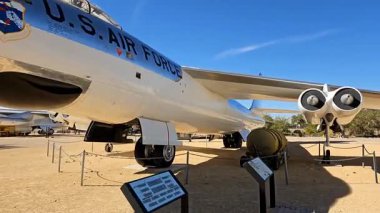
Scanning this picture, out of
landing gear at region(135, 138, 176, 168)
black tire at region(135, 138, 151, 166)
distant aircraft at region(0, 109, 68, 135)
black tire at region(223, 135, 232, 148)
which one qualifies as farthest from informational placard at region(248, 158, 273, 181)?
distant aircraft at region(0, 109, 68, 135)

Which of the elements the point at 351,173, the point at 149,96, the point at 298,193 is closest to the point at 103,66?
the point at 149,96

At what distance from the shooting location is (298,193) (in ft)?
20.6

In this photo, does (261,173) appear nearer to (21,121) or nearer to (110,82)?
(110,82)

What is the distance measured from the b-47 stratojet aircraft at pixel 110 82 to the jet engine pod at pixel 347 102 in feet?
0.08

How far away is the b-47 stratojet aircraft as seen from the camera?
14.3 feet

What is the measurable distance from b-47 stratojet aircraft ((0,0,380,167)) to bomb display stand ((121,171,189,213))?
2562 millimetres

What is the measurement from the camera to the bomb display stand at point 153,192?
2.63 m

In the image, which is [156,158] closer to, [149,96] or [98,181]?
[98,181]

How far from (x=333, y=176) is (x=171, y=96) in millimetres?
4710

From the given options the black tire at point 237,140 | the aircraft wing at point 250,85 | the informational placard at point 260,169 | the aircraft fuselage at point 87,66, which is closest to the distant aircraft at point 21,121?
the black tire at point 237,140

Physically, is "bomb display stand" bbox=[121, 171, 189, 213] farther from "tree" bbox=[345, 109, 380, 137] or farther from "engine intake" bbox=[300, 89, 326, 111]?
"tree" bbox=[345, 109, 380, 137]

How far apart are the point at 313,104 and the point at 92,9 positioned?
243 inches

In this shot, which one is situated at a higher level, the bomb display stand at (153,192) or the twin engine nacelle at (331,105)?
the twin engine nacelle at (331,105)

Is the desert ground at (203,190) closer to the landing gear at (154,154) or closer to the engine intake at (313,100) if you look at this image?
the landing gear at (154,154)
